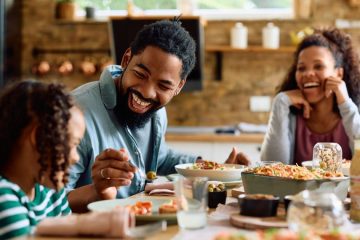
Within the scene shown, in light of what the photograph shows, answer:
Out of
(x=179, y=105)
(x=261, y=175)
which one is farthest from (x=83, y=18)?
(x=261, y=175)

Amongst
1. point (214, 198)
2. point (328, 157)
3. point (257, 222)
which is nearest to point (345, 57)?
point (328, 157)

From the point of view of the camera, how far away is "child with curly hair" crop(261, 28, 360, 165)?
2998mm

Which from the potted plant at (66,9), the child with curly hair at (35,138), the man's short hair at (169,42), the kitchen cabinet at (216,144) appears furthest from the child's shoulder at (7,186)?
the potted plant at (66,9)

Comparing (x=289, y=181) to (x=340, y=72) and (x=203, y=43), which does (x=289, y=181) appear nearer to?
(x=340, y=72)

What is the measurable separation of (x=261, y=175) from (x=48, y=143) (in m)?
0.64

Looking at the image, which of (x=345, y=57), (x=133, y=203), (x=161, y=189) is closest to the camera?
(x=133, y=203)

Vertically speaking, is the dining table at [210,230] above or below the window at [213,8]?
below

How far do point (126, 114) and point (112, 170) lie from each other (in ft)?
1.94

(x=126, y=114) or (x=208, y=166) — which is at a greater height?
(x=126, y=114)

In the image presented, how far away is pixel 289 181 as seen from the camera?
169 cm

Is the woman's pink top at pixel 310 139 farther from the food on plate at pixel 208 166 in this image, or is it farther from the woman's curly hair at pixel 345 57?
the food on plate at pixel 208 166

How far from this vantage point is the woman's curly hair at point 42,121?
1.42 meters

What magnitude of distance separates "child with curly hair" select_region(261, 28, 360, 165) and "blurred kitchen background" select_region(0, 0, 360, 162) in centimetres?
173

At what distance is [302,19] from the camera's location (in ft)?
16.6
